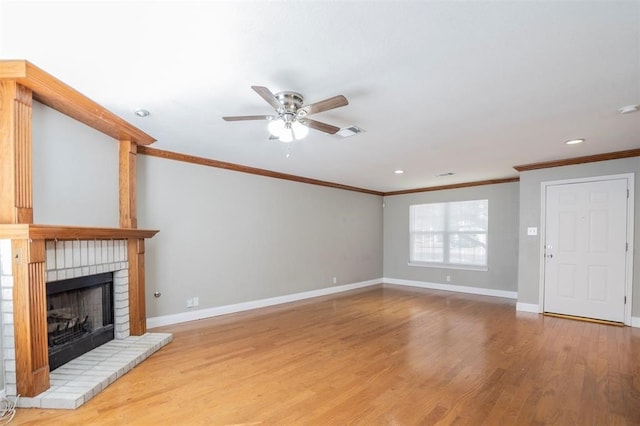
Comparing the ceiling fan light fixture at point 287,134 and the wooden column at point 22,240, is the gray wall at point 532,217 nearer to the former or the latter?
the ceiling fan light fixture at point 287,134

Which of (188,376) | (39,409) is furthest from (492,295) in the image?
(39,409)

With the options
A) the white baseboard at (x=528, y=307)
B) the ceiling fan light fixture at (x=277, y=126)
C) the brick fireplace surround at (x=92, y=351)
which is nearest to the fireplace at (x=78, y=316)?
the brick fireplace surround at (x=92, y=351)

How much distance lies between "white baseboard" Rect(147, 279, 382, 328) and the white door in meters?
3.77

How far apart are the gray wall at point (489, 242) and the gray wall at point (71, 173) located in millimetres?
6037

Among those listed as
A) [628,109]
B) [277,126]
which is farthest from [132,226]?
[628,109]

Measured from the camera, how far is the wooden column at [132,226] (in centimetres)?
347

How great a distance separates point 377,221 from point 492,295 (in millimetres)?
2979

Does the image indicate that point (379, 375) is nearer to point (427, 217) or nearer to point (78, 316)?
point (78, 316)

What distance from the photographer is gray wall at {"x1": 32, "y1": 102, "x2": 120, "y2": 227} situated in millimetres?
2580

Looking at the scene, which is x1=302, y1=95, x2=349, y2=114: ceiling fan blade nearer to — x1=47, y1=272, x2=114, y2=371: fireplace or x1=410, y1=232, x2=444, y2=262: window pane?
x1=47, y1=272, x2=114, y2=371: fireplace

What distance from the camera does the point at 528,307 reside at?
489cm

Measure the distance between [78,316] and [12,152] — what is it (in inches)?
67.0

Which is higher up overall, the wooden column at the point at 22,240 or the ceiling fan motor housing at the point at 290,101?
the ceiling fan motor housing at the point at 290,101

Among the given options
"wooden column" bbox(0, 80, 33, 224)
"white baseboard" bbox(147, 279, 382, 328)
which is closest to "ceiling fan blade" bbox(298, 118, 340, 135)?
"wooden column" bbox(0, 80, 33, 224)
